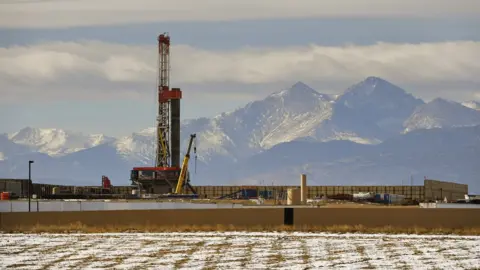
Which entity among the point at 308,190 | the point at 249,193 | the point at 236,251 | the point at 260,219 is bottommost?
the point at 236,251

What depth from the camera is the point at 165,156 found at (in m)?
197

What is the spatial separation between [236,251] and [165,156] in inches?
5856

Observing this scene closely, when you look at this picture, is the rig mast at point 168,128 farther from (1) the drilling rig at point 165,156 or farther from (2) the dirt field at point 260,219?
(2) the dirt field at point 260,219

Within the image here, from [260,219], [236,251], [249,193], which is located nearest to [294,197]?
[260,219]

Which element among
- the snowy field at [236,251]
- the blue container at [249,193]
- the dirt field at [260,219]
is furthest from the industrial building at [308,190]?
the snowy field at [236,251]

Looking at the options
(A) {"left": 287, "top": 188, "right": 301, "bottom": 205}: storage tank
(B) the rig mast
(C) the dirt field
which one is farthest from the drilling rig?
(C) the dirt field

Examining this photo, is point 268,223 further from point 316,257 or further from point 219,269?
point 219,269

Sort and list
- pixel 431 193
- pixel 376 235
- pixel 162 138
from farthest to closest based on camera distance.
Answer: pixel 162 138 < pixel 431 193 < pixel 376 235

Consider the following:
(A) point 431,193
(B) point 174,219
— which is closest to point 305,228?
(B) point 174,219

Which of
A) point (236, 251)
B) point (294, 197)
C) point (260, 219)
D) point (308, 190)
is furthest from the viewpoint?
point (308, 190)

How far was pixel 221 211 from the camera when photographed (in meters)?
67.2

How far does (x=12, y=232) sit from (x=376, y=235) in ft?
62.3

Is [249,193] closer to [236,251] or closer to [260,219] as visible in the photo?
[260,219]

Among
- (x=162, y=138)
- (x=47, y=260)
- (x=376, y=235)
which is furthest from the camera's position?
(x=162, y=138)
